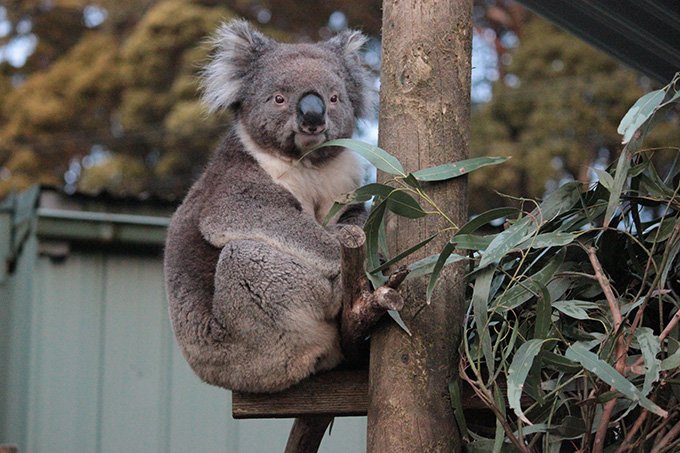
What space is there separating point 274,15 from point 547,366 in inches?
489

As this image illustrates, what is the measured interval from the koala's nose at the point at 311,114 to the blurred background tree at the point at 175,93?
7.92 m

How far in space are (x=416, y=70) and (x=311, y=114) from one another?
541 millimetres

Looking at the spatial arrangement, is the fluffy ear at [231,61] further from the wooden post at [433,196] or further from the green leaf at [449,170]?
the green leaf at [449,170]

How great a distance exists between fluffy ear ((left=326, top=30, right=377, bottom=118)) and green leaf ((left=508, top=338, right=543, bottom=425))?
1498 mm

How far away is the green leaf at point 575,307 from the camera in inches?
99.0

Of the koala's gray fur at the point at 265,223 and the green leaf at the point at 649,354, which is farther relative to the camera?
the koala's gray fur at the point at 265,223

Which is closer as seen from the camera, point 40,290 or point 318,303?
point 318,303

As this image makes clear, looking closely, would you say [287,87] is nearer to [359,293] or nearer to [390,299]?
[359,293]

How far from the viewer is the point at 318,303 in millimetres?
3102

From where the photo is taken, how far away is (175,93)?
1307 centimetres

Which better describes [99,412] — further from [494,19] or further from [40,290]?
[494,19]

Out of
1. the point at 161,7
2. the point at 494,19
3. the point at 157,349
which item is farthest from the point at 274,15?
the point at 157,349

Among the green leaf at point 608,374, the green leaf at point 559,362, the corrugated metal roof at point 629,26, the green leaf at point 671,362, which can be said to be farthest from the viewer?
the corrugated metal roof at point 629,26

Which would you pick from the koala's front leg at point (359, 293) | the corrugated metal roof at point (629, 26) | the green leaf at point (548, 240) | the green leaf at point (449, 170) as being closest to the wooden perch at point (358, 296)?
the koala's front leg at point (359, 293)
